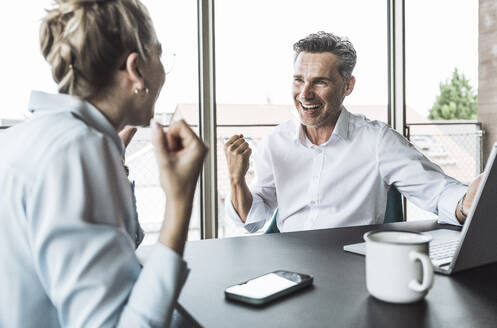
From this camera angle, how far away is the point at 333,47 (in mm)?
1925

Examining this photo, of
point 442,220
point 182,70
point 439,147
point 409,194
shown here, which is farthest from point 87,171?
point 439,147

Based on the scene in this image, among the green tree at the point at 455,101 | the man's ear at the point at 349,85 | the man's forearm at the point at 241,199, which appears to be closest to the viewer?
the man's forearm at the point at 241,199

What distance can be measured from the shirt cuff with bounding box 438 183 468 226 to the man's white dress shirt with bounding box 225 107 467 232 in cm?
21

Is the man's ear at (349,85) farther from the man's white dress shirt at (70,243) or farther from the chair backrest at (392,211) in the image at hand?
the man's white dress shirt at (70,243)

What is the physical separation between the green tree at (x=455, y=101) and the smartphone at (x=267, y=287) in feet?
10.3

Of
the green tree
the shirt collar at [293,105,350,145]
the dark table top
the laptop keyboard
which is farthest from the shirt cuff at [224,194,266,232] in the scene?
the green tree

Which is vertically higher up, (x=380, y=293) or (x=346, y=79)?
(x=346, y=79)

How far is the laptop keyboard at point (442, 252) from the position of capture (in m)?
1.00

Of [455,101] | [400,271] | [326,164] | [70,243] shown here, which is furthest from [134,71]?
[455,101]

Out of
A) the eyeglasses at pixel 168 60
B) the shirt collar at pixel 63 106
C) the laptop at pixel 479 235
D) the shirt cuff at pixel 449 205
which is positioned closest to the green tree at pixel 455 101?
the shirt cuff at pixel 449 205

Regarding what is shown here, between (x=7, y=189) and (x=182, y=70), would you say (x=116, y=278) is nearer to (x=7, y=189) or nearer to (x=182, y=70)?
(x=7, y=189)

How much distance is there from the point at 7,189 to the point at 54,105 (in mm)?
167

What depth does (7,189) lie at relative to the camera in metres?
0.66

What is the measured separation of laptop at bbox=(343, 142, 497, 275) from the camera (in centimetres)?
90
